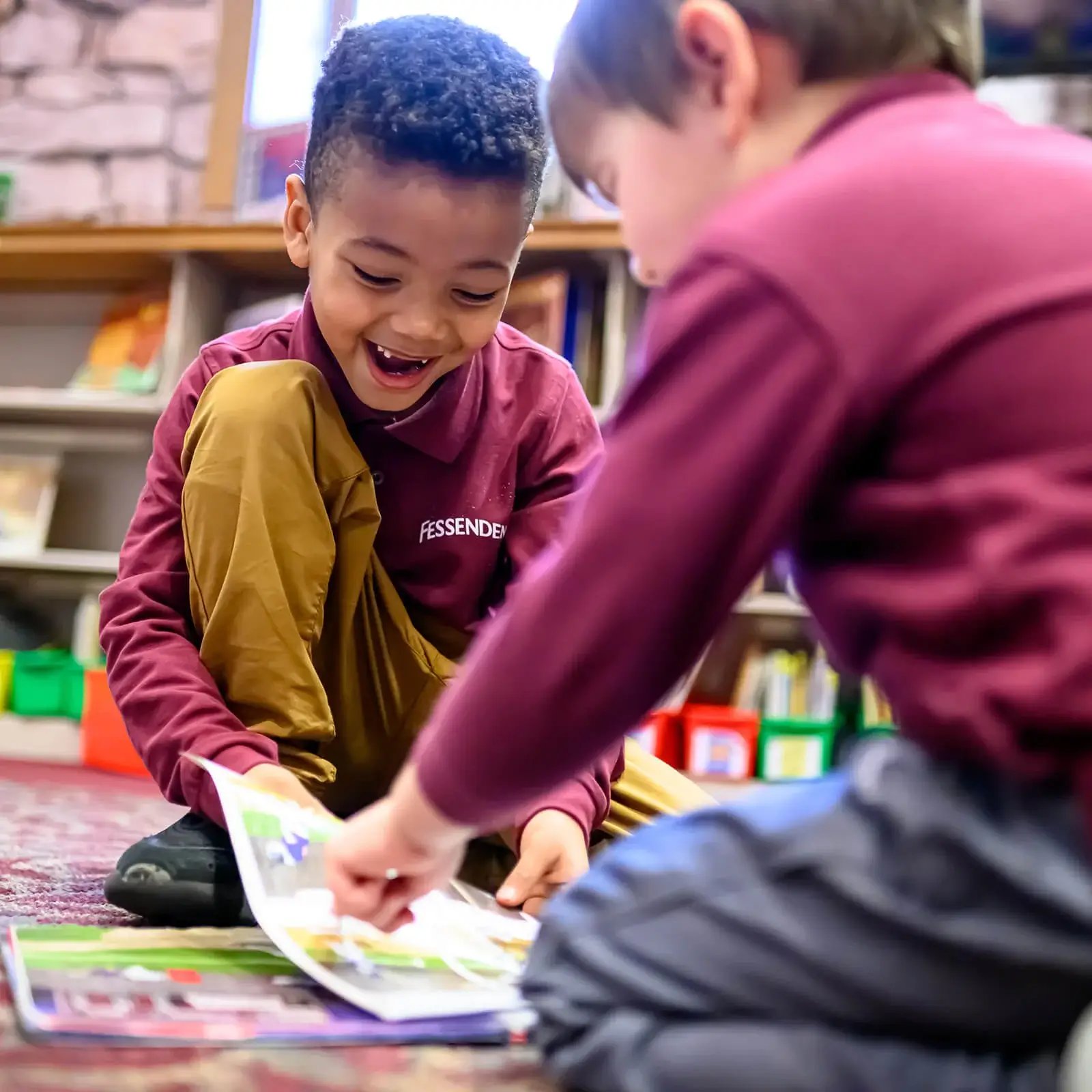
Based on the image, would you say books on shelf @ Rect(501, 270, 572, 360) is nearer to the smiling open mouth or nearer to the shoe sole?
the smiling open mouth

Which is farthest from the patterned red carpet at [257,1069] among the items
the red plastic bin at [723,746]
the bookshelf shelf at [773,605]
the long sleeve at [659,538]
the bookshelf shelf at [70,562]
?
the bookshelf shelf at [70,562]

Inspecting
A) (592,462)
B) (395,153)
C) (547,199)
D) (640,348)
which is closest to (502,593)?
(592,462)

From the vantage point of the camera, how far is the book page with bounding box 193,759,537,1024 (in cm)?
60

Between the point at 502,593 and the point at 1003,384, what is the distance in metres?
0.71

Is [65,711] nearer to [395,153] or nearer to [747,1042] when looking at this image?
[395,153]

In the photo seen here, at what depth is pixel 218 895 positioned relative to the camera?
0.75 m

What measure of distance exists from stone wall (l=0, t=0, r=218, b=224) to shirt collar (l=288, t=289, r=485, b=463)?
1.75 m

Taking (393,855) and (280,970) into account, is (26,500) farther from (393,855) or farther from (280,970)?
(393,855)

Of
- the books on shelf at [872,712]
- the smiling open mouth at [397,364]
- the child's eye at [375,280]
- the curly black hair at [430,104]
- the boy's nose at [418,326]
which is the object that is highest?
the curly black hair at [430,104]

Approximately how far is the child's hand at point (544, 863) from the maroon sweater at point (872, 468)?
0.36 meters

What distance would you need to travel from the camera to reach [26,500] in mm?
2402

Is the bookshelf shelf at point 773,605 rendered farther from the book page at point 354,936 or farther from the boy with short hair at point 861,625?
the boy with short hair at point 861,625

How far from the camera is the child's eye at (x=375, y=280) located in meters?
0.90

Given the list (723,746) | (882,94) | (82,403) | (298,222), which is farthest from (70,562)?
(882,94)
